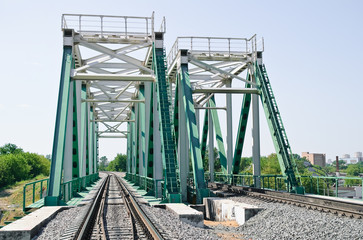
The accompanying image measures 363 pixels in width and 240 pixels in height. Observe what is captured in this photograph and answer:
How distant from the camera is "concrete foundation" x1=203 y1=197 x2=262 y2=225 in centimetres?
1308

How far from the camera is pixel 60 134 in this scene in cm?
1742

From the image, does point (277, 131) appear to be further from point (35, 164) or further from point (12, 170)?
point (35, 164)

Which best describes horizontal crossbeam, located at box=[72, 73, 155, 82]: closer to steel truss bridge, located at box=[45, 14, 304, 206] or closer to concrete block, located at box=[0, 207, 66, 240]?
steel truss bridge, located at box=[45, 14, 304, 206]

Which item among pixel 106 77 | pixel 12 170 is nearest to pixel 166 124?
pixel 106 77

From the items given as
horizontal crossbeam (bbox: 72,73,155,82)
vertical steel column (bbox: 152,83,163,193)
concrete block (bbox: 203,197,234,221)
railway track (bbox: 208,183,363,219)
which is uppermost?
horizontal crossbeam (bbox: 72,73,155,82)

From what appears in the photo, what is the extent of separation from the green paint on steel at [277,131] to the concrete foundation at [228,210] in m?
4.43

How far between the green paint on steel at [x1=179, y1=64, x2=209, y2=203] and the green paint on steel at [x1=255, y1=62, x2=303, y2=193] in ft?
13.2

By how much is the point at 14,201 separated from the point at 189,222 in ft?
145

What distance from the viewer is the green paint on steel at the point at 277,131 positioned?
18.8m

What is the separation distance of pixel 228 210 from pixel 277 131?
272 inches

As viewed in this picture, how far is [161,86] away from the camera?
19.8 meters

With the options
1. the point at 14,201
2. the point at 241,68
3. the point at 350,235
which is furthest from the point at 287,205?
the point at 14,201

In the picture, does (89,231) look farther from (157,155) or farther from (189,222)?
(157,155)

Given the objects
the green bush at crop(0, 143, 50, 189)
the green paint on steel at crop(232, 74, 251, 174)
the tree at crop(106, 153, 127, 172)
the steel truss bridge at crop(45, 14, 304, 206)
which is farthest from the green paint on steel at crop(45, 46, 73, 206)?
the tree at crop(106, 153, 127, 172)
